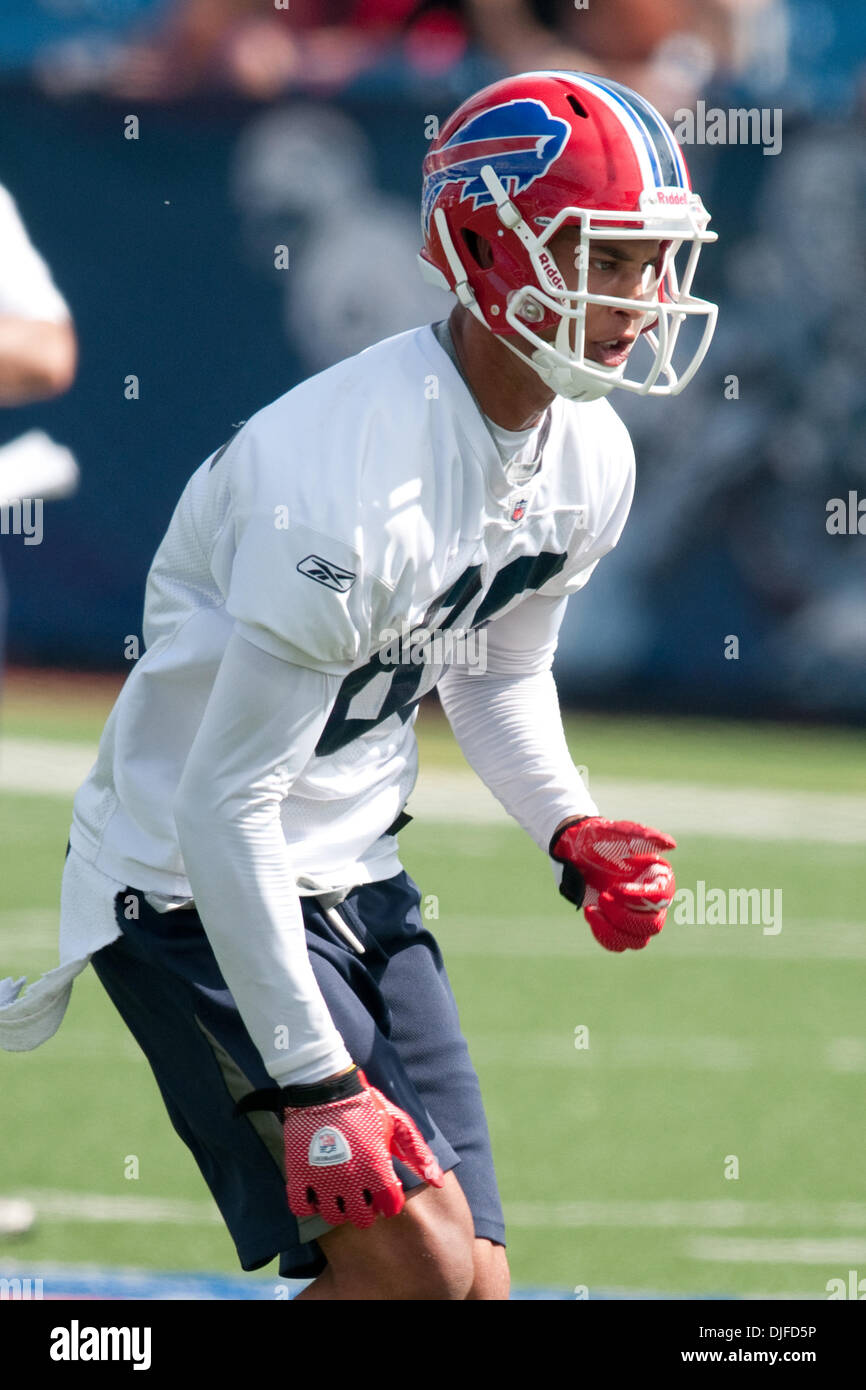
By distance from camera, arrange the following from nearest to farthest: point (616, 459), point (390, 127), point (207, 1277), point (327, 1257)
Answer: point (327, 1257) → point (616, 459) → point (207, 1277) → point (390, 127)

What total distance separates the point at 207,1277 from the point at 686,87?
9.31 metres

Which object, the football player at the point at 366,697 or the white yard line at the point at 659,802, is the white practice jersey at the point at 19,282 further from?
the white yard line at the point at 659,802

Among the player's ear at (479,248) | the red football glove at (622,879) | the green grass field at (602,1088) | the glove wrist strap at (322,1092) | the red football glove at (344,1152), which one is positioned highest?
the player's ear at (479,248)

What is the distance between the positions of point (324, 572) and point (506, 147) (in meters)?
0.65

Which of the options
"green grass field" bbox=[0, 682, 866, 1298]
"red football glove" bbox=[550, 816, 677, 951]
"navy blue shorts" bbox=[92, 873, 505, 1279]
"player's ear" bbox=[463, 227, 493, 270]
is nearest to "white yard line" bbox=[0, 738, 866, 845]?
"green grass field" bbox=[0, 682, 866, 1298]

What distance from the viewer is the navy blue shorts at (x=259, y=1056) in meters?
2.46

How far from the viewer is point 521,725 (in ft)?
9.75

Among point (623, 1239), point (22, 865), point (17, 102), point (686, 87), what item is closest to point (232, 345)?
point (17, 102)

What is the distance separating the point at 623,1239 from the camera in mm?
3973

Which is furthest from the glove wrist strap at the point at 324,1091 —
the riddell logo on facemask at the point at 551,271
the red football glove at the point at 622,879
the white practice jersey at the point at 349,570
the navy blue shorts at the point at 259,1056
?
the riddell logo on facemask at the point at 551,271

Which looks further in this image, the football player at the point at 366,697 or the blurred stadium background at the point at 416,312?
the blurred stadium background at the point at 416,312

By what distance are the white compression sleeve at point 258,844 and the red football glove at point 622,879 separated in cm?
60

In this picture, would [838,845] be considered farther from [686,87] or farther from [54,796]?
[686,87]
